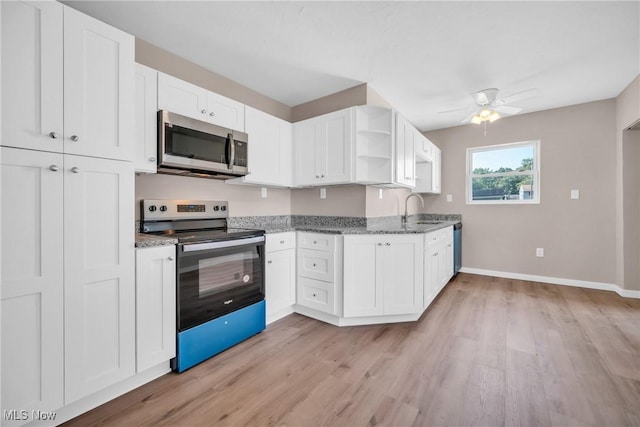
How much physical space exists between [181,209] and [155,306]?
914 millimetres

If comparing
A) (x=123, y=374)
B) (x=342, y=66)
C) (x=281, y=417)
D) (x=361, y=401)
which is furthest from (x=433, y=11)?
(x=123, y=374)

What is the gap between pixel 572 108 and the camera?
12.3ft

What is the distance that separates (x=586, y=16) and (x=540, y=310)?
2722 millimetres

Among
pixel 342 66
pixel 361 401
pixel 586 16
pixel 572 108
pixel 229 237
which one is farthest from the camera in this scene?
pixel 572 108

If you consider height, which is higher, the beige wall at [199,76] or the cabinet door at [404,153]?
the beige wall at [199,76]

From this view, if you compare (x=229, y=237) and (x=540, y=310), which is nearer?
(x=229, y=237)

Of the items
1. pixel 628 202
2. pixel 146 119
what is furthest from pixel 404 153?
pixel 628 202

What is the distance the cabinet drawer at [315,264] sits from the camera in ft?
8.60

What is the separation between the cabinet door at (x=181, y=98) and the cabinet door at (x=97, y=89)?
36 cm

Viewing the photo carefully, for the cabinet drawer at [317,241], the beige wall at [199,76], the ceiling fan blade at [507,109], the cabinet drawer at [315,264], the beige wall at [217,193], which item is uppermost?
the beige wall at [199,76]

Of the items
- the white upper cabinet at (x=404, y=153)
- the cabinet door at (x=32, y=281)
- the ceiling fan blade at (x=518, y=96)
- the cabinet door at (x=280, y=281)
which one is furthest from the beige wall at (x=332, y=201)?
the cabinet door at (x=32, y=281)

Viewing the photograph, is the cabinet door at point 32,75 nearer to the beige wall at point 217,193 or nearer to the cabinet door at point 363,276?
the beige wall at point 217,193

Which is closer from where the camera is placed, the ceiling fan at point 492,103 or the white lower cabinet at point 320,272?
the white lower cabinet at point 320,272

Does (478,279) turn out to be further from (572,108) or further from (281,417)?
(281,417)
